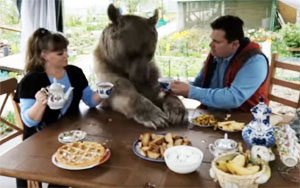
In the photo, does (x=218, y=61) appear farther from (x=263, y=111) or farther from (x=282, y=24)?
(x=282, y=24)

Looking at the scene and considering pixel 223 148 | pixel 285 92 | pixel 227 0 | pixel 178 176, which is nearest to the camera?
pixel 178 176

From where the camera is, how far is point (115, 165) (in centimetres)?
130

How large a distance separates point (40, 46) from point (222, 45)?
120cm

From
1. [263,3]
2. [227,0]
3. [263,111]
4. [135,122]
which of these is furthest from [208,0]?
[263,111]

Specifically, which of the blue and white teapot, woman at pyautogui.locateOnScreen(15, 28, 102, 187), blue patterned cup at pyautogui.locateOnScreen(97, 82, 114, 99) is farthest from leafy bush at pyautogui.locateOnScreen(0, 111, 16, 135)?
the blue and white teapot

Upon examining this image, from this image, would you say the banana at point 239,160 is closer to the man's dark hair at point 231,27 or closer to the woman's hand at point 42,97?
the woman's hand at point 42,97

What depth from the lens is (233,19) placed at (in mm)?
2244

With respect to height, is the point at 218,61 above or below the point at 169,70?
above

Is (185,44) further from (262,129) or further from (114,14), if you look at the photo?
(262,129)

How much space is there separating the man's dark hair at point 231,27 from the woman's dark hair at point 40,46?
1060 mm

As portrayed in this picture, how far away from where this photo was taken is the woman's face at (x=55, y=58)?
191 centimetres

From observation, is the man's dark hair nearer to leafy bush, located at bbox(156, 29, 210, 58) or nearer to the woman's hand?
the woman's hand

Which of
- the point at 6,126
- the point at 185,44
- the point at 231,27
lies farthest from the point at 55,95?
the point at 185,44

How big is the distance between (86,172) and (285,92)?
120 inches
